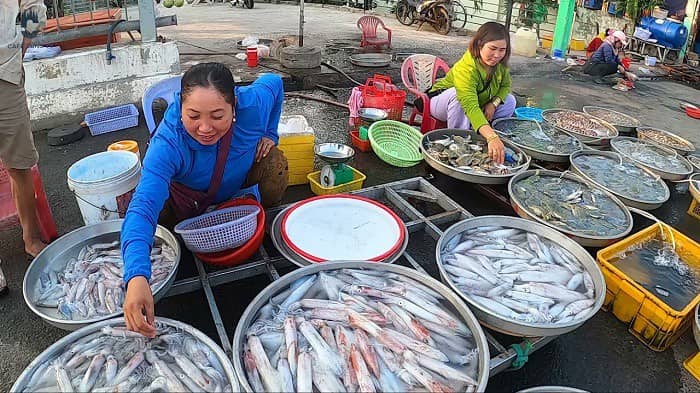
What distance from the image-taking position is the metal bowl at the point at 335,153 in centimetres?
371

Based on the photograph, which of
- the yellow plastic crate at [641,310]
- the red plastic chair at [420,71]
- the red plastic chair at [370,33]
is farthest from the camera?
the red plastic chair at [370,33]

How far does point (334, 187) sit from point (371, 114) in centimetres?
156

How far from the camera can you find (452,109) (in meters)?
4.72

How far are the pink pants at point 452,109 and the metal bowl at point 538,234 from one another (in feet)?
6.13

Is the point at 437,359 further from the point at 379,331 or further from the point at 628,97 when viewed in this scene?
the point at 628,97

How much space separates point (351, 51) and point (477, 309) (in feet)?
26.6

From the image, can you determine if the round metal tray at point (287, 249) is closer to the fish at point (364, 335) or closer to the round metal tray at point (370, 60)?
the fish at point (364, 335)

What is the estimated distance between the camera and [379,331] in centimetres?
205

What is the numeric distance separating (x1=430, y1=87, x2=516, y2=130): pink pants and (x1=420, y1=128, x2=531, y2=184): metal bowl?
10.2 inches

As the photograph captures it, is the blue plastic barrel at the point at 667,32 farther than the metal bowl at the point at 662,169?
Yes

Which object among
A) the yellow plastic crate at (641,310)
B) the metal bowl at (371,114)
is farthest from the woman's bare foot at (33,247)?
the yellow plastic crate at (641,310)

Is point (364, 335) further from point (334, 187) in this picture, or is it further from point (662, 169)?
point (662, 169)

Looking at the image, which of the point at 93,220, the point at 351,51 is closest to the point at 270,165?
the point at 93,220

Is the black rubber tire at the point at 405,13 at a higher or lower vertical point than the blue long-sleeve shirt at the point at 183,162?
higher
